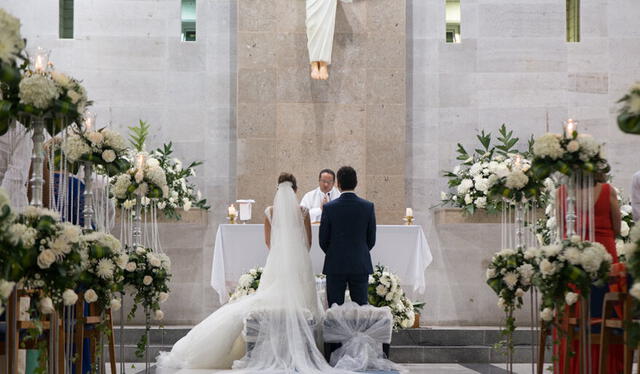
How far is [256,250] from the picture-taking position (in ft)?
34.3

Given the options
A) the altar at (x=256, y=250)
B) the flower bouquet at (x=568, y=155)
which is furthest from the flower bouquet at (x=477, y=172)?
the flower bouquet at (x=568, y=155)

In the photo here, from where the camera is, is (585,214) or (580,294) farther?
(585,214)

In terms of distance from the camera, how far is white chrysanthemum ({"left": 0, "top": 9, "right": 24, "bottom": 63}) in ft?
13.6

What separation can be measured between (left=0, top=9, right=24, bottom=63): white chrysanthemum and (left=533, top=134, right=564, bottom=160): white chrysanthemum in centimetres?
362

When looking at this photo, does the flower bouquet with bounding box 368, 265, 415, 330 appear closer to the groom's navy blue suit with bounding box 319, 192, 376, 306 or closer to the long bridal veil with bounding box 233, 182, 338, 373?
the long bridal veil with bounding box 233, 182, 338, 373

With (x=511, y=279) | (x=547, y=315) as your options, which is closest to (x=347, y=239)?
(x=511, y=279)

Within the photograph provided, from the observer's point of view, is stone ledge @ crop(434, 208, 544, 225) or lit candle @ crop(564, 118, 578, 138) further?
stone ledge @ crop(434, 208, 544, 225)

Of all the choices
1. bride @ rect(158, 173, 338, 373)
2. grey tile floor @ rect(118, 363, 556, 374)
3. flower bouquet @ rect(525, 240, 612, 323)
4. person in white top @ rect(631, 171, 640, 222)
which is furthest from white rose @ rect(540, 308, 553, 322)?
grey tile floor @ rect(118, 363, 556, 374)

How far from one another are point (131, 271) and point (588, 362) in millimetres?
3891

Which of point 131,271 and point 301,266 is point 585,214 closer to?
point 301,266

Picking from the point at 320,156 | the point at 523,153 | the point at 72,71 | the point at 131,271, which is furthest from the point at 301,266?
the point at 72,71

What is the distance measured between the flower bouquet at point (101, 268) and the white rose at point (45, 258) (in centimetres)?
84

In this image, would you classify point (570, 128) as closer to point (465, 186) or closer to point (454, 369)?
point (454, 369)

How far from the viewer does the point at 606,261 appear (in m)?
5.75
